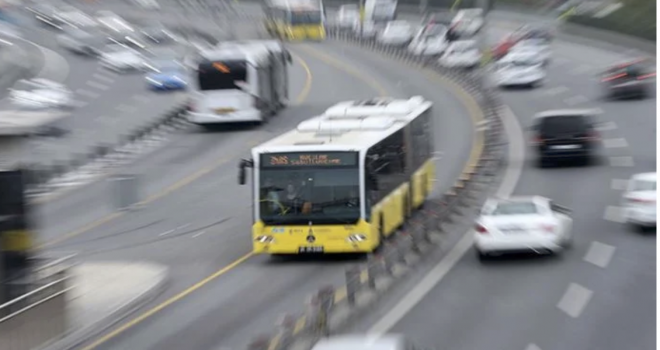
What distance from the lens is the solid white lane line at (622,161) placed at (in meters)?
41.3

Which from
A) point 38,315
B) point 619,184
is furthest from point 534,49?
point 38,315

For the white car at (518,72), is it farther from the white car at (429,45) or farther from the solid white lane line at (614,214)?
the solid white lane line at (614,214)

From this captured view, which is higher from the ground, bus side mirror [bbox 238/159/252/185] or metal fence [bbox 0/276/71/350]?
bus side mirror [bbox 238/159/252/185]

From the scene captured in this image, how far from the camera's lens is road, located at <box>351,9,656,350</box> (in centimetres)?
1981

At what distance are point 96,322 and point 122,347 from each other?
226 cm

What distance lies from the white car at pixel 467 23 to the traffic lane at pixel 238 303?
55.8 meters

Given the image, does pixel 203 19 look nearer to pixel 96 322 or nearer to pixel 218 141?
pixel 218 141

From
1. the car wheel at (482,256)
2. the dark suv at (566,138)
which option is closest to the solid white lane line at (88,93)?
the dark suv at (566,138)

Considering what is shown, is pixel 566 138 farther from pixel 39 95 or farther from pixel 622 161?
pixel 39 95

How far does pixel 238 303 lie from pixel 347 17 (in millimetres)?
74521

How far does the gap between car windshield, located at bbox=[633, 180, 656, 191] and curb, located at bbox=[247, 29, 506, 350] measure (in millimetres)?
→ 4027

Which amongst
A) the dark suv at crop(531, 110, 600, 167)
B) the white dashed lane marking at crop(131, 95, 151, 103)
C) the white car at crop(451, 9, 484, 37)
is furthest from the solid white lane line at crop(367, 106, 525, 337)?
the white car at crop(451, 9, 484, 37)

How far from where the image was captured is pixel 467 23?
3543 inches

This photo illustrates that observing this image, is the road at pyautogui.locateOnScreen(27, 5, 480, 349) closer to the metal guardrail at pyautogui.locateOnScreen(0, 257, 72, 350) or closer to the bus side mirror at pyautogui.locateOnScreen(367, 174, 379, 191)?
the metal guardrail at pyautogui.locateOnScreen(0, 257, 72, 350)
